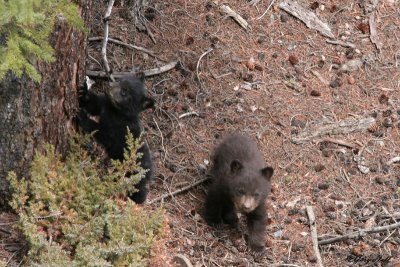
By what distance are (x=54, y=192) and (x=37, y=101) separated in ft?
2.36

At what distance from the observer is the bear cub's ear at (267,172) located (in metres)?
7.18

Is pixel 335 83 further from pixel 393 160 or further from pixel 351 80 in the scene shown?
pixel 393 160

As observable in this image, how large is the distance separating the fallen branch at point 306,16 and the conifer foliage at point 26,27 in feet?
16.5

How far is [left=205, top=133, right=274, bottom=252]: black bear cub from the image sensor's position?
7.24 metres

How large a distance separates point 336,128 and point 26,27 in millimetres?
4790

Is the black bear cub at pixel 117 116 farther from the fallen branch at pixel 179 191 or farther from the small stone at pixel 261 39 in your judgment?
the small stone at pixel 261 39

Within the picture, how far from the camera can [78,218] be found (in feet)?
18.8

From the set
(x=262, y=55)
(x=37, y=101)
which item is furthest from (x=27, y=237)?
(x=262, y=55)

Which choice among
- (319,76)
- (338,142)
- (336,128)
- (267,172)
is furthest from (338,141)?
(267,172)

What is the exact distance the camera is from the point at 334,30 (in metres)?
9.43

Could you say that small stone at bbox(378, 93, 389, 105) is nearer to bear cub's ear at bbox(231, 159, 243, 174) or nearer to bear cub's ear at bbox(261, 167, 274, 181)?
bear cub's ear at bbox(261, 167, 274, 181)

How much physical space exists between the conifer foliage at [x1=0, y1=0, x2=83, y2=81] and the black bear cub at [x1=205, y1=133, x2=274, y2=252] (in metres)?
3.00

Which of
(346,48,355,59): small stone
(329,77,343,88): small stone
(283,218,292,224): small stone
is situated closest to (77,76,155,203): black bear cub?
(283,218,292,224): small stone

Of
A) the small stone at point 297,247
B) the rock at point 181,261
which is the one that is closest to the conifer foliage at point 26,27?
the rock at point 181,261
